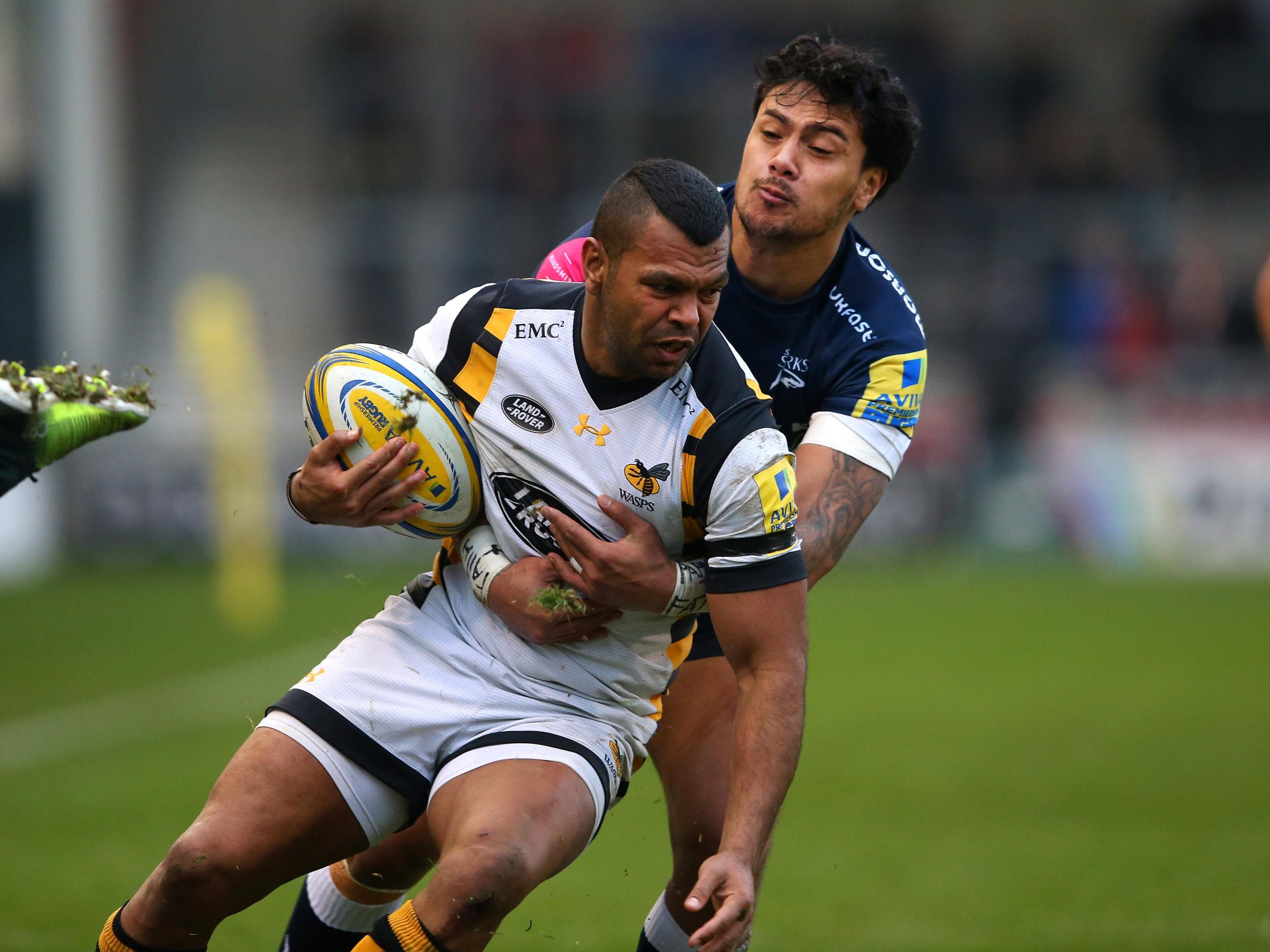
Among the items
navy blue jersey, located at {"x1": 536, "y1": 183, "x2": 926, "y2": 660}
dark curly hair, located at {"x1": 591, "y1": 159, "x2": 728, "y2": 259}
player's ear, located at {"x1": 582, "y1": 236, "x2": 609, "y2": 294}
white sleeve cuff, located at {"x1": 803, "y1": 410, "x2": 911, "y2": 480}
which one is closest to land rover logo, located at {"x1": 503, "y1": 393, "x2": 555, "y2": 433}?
player's ear, located at {"x1": 582, "y1": 236, "x2": 609, "y2": 294}

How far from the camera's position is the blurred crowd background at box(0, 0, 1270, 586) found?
16.9m

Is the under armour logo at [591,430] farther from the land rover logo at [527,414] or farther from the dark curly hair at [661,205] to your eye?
the dark curly hair at [661,205]

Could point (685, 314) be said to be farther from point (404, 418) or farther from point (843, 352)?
point (843, 352)

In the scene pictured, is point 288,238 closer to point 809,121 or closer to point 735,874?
point 809,121

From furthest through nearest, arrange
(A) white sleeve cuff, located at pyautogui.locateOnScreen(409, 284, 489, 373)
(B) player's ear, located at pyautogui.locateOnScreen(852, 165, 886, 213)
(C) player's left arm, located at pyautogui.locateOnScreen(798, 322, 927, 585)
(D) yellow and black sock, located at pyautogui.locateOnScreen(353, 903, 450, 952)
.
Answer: (B) player's ear, located at pyautogui.locateOnScreen(852, 165, 886, 213), (C) player's left arm, located at pyautogui.locateOnScreen(798, 322, 927, 585), (A) white sleeve cuff, located at pyautogui.locateOnScreen(409, 284, 489, 373), (D) yellow and black sock, located at pyautogui.locateOnScreen(353, 903, 450, 952)

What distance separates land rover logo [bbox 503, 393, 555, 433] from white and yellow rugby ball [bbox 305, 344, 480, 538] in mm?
134

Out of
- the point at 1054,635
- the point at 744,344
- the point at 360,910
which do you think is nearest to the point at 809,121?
the point at 744,344

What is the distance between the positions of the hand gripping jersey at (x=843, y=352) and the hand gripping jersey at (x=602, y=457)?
2.92 feet

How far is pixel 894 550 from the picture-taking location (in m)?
17.7

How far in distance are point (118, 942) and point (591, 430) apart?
173cm

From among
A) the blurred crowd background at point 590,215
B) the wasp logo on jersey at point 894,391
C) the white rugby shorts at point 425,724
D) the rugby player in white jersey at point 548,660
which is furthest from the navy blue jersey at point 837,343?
the blurred crowd background at point 590,215

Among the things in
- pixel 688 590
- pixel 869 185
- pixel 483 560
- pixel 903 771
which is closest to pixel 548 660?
pixel 483 560

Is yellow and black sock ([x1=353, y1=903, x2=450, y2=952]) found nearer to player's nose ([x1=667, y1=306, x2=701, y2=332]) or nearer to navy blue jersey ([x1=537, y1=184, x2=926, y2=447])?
player's nose ([x1=667, y1=306, x2=701, y2=332])

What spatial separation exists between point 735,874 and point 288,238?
752 inches
